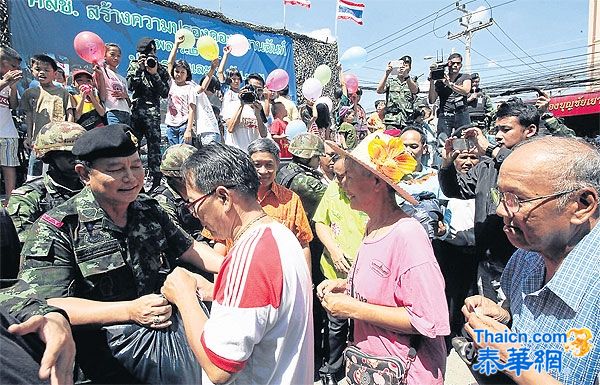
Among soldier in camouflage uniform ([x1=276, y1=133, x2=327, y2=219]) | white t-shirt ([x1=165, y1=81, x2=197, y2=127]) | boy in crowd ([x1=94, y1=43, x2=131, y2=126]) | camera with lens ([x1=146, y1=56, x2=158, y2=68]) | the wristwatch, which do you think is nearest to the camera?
the wristwatch

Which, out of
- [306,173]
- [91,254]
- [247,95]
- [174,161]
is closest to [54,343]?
[91,254]

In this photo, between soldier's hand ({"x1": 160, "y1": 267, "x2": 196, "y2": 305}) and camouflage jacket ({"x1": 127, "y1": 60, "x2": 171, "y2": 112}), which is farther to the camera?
camouflage jacket ({"x1": 127, "y1": 60, "x2": 171, "y2": 112})

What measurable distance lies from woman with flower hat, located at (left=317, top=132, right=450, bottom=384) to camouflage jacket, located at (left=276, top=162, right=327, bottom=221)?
1.83m

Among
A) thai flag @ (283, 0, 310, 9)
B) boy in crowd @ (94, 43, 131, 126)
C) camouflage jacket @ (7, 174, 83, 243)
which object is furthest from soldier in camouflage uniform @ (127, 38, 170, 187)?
thai flag @ (283, 0, 310, 9)

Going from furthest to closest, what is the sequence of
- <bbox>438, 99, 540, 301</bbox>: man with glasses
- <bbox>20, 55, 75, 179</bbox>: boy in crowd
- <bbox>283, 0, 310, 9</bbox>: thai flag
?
<bbox>283, 0, 310, 9</bbox>: thai flag, <bbox>20, 55, 75, 179</bbox>: boy in crowd, <bbox>438, 99, 540, 301</bbox>: man with glasses

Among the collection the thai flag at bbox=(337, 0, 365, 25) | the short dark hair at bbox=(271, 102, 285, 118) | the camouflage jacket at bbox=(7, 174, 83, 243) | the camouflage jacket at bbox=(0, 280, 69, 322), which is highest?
the thai flag at bbox=(337, 0, 365, 25)

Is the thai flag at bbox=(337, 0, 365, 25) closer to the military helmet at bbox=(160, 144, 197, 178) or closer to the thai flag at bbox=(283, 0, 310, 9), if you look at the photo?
the thai flag at bbox=(283, 0, 310, 9)

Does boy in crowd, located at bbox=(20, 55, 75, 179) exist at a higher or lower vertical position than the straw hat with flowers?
higher

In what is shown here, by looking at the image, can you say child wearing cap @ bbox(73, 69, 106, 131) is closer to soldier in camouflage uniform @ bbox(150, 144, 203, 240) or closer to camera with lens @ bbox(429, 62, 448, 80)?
soldier in camouflage uniform @ bbox(150, 144, 203, 240)

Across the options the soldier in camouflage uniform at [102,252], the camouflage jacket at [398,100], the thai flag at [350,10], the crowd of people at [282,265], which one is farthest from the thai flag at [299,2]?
the soldier in camouflage uniform at [102,252]

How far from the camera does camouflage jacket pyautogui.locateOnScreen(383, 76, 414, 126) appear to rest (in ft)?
26.2

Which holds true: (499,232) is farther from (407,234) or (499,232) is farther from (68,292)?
(68,292)

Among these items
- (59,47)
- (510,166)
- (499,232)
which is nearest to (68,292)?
(510,166)

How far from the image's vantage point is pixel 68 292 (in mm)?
1853
